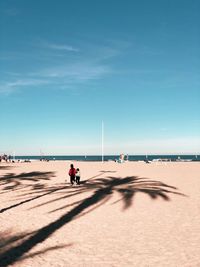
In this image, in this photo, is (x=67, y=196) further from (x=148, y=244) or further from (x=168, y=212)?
(x=148, y=244)

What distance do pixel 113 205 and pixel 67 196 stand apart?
12.6 feet

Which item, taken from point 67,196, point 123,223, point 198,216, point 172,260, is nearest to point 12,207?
point 67,196

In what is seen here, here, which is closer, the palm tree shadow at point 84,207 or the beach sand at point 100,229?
A: the beach sand at point 100,229

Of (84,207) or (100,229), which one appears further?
(84,207)

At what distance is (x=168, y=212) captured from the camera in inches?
669

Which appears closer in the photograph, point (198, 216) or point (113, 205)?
point (198, 216)

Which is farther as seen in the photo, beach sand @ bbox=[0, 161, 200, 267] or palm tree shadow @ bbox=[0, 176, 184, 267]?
palm tree shadow @ bbox=[0, 176, 184, 267]

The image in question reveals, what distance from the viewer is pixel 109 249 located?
1097 centimetres

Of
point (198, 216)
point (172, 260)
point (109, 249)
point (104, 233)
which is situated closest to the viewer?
point (172, 260)

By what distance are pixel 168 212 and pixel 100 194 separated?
6.69 m

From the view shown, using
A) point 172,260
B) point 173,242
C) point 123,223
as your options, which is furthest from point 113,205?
point 172,260

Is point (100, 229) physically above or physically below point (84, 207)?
below

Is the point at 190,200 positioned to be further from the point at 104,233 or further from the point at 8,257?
the point at 8,257

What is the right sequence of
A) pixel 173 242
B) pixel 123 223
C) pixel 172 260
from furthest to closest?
pixel 123 223 → pixel 173 242 → pixel 172 260
